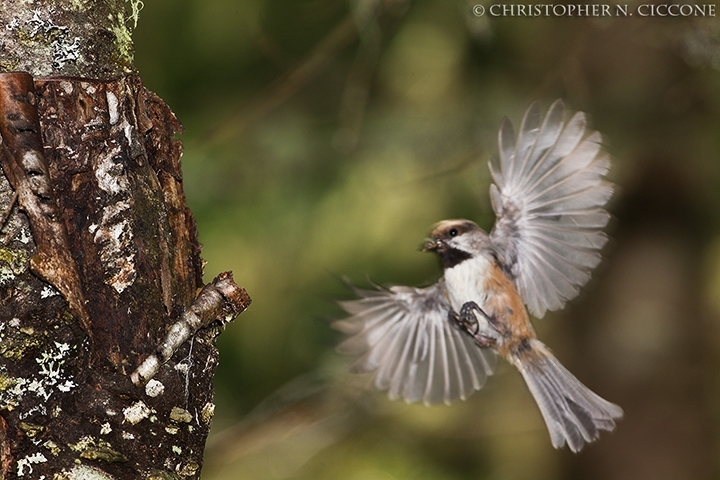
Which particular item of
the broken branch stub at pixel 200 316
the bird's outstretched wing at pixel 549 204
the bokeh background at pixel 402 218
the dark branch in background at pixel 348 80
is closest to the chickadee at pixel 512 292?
the bird's outstretched wing at pixel 549 204

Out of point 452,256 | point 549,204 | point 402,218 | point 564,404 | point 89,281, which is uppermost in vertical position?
point 402,218

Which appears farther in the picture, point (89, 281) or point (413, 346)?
point (413, 346)

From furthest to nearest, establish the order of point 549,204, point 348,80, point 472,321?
point 348,80
point 472,321
point 549,204

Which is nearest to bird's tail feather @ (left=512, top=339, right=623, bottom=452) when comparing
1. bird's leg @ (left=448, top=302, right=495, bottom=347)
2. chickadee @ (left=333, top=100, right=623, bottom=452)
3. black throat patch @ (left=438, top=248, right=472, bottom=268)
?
chickadee @ (left=333, top=100, right=623, bottom=452)

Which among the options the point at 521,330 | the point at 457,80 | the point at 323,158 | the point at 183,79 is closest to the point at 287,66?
the point at 323,158

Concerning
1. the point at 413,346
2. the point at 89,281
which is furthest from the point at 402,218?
the point at 89,281

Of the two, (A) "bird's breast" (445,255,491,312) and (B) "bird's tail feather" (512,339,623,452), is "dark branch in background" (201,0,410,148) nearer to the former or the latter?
(A) "bird's breast" (445,255,491,312)

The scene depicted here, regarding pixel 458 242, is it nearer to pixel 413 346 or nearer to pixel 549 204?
pixel 549 204

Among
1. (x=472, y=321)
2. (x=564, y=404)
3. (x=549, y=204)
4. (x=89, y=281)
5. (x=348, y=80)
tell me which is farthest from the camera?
(x=348, y=80)

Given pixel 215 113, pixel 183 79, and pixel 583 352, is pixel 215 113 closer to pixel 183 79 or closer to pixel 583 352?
pixel 183 79
